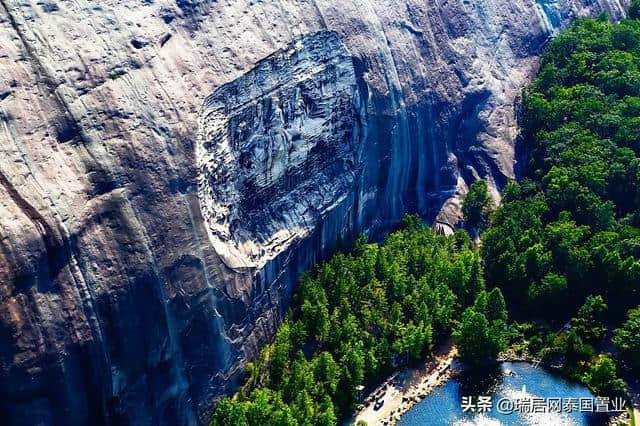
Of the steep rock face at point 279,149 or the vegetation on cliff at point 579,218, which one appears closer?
the steep rock face at point 279,149

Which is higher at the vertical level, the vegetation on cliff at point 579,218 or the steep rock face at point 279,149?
the steep rock face at point 279,149

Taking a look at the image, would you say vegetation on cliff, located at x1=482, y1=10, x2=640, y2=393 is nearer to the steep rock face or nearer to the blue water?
the blue water

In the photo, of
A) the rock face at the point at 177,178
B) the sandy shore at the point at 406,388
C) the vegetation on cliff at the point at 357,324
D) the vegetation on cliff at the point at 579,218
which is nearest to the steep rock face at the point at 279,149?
the rock face at the point at 177,178

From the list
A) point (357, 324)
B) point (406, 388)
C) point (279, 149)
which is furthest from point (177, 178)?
point (406, 388)

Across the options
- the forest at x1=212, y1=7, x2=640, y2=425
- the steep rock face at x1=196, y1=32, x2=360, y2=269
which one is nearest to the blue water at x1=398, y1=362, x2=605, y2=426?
the forest at x1=212, y1=7, x2=640, y2=425

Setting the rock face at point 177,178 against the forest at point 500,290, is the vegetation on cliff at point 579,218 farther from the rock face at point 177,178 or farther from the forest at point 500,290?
the rock face at point 177,178

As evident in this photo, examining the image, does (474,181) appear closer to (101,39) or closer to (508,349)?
(508,349)
